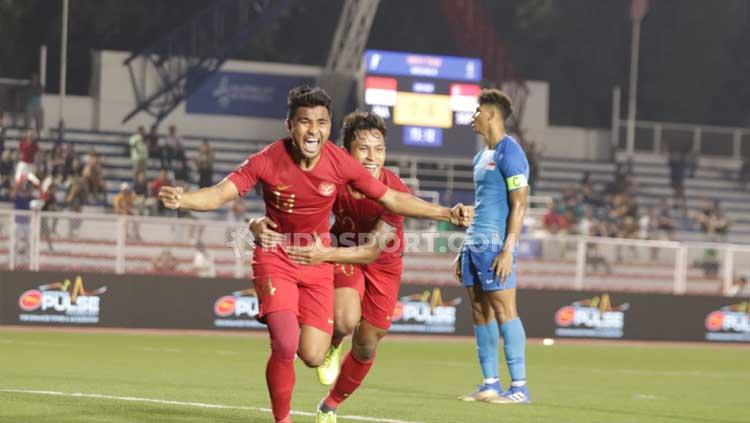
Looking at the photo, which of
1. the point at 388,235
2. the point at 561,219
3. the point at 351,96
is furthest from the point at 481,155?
the point at 351,96

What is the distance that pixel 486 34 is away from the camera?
45625 mm

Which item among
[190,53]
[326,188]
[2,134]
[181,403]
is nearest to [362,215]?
[326,188]

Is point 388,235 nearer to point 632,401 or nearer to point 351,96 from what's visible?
point 632,401

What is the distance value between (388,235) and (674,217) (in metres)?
30.7

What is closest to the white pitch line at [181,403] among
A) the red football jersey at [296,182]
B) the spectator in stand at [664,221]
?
the red football jersey at [296,182]

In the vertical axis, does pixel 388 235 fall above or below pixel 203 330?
above

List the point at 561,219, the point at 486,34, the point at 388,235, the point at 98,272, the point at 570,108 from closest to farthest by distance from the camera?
1. the point at 388,235
2. the point at 98,272
3. the point at 561,219
4. the point at 486,34
5. the point at 570,108

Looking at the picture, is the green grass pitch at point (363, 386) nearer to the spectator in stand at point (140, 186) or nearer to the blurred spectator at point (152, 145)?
the spectator in stand at point (140, 186)

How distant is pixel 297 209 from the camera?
31.3ft

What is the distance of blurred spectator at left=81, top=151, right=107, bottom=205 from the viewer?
30.0 m

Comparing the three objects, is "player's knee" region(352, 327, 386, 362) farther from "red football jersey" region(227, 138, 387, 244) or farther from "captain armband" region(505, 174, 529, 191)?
"captain armband" region(505, 174, 529, 191)

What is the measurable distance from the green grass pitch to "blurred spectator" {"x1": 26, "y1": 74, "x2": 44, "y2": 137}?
1165 centimetres

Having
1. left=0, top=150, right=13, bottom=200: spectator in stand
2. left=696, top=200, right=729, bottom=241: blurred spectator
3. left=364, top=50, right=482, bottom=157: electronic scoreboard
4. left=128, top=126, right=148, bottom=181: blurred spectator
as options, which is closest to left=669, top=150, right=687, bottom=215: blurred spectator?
left=696, top=200, right=729, bottom=241: blurred spectator

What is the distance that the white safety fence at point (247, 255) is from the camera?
2364 centimetres
